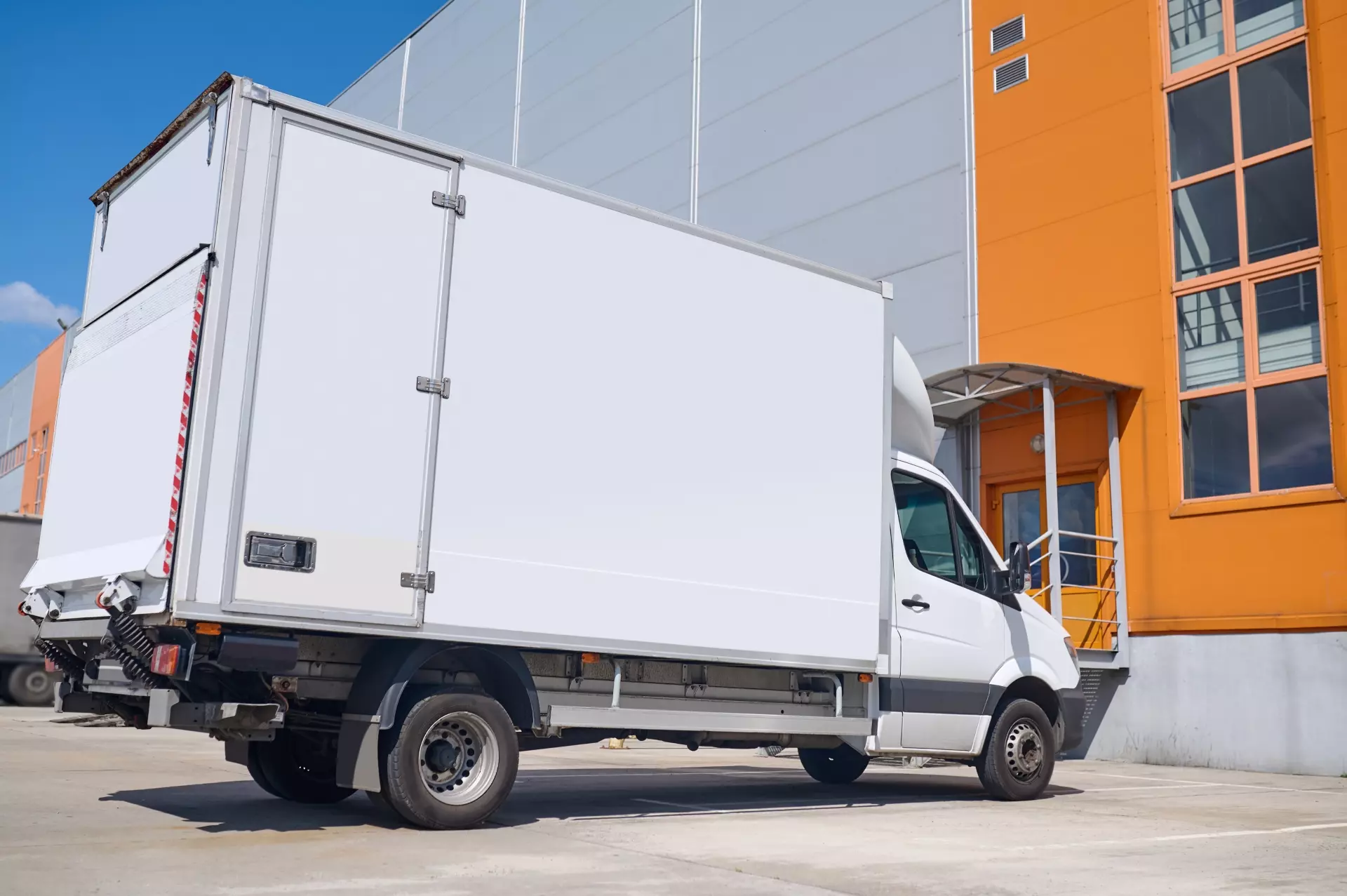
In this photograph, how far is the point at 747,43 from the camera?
2208 centimetres

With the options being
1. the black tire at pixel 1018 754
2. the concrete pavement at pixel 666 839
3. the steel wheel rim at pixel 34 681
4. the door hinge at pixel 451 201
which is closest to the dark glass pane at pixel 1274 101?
the concrete pavement at pixel 666 839

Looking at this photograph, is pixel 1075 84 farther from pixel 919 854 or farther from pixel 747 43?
pixel 919 854

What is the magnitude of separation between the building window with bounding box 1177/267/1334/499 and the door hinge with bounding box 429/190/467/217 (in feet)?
34.8

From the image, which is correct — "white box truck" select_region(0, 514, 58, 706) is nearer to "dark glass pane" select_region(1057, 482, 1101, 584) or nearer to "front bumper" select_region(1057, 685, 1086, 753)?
"dark glass pane" select_region(1057, 482, 1101, 584)

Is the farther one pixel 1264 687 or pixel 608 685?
pixel 1264 687

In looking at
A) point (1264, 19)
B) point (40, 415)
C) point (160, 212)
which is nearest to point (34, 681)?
point (160, 212)

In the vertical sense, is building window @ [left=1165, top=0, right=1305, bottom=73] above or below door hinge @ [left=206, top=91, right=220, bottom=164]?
above

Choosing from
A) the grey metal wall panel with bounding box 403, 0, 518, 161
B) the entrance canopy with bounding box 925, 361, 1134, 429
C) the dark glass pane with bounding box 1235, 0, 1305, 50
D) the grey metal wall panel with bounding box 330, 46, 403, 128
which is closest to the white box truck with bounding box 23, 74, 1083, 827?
the entrance canopy with bounding box 925, 361, 1134, 429

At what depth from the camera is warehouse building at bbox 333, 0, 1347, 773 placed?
542 inches

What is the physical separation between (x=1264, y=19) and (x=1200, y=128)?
1394 millimetres

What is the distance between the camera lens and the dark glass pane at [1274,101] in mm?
14352

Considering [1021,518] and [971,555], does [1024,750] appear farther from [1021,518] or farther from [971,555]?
[1021,518]

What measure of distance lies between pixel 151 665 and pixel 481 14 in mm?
27288

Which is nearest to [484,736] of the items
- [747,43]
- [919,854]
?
[919,854]
